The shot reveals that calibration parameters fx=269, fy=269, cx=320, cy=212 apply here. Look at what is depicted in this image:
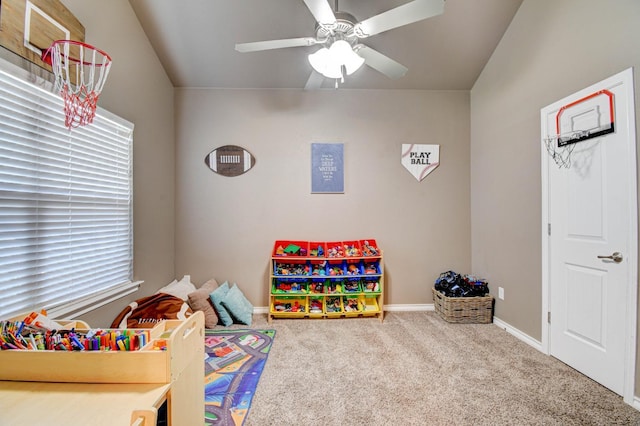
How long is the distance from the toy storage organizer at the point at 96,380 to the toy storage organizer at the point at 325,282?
1.95m

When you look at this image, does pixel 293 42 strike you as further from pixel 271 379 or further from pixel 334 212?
pixel 271 379

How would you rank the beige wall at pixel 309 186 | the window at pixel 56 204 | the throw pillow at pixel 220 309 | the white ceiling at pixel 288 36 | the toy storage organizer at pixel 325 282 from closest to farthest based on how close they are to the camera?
1. the window at pixel 56 204
2. the white ceiling at pixel 288 36
3. the throw pillow at pixel 220 309
4. the toy storage organizer at pixel 325 282
5. the beige wall at pixel 309 186

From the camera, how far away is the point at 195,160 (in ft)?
10.6

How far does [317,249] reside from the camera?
3.19 metres

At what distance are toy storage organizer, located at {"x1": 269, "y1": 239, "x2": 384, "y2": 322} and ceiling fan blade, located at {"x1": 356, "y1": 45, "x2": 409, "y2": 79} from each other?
6.04ft

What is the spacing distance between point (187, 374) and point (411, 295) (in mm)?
2822

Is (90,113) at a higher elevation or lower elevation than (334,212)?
higher

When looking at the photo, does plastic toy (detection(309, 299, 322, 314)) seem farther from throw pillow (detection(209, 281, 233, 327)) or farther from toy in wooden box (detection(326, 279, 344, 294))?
throw pillow (detection(209, 281, 233, 327))

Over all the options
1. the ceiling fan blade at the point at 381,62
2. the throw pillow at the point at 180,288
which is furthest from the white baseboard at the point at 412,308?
the ceiling fan blade at the point at 381,62

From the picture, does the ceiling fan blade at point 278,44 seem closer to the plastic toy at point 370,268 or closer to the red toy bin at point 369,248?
the red toy bin at point 369,248

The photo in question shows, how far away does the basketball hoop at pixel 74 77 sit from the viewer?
1.57 meters

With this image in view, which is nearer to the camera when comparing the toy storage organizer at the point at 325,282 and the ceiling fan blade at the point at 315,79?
the ceiling fan blade at the point at 315,79

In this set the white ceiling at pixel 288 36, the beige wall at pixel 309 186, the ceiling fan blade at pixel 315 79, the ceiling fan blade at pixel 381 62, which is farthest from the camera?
the beige wall at pixel 309 186

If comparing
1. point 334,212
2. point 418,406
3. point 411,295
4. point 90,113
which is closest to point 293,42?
point 90,113
